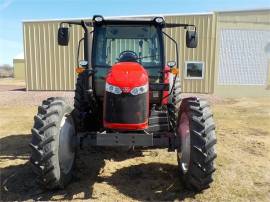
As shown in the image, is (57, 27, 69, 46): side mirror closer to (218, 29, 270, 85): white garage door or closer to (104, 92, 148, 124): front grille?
(104, 92, 148, 124): front grille

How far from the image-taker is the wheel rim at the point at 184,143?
4.94 meters

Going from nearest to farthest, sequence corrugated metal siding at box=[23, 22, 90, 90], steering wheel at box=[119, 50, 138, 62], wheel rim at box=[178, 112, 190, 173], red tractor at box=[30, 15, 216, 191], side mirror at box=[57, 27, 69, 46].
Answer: red tractor at box=[30, 15, 216, 191] < wheel rim at box=[178, 112, 190, 173] < steering wheel at box=[119, 50, 138, 62] < side mirror at box=[57, 27, 69, 46] < corrugated metal siding at box=[23, 22, 90, 90]

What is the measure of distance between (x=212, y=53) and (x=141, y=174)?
12.5m

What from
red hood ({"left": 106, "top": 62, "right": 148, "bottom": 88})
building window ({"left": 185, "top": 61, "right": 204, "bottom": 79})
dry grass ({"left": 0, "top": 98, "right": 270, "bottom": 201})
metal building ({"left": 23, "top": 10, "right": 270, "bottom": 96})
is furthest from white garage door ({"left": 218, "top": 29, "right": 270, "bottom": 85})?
red hood ({"left": 106, "top": 62, "right": 148, "bottom": 88})

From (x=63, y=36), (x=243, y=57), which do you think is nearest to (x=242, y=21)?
(x=243, y=57)

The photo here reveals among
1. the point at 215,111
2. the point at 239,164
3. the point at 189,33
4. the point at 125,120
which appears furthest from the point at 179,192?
the point at 215,111

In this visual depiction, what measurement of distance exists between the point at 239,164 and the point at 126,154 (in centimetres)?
195

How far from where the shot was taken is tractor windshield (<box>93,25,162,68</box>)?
234 inches

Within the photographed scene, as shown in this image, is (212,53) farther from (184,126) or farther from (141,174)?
(184,126)

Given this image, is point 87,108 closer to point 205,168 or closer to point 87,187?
point 87,187

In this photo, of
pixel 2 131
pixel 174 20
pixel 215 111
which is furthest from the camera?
pixel 174 20

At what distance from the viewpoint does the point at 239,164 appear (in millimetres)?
6160

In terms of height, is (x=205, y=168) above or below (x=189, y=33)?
below

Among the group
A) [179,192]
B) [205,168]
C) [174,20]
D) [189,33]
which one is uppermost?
[174,20]
